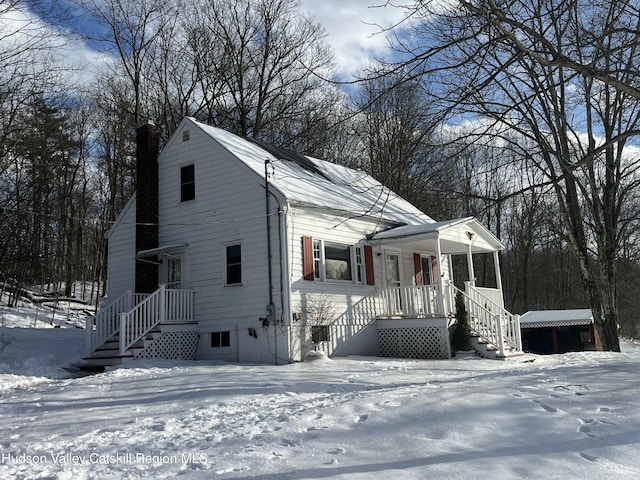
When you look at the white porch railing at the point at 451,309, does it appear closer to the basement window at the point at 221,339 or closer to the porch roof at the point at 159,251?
the basement window at the point at 221,339

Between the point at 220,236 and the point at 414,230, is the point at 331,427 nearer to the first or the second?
the point at 220,236

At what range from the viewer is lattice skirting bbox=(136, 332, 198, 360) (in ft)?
47.7

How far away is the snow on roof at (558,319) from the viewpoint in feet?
86.1

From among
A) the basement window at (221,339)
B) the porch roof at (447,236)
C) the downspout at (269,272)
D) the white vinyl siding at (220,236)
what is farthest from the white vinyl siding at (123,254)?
the porch roof at (447,236)

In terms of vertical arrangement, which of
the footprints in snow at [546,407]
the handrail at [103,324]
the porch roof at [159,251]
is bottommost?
the footprints in snow at [546,407]

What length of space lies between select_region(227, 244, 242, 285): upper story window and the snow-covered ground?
5064 mm

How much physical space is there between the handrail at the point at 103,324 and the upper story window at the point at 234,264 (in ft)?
10.1

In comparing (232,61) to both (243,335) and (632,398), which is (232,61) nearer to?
(243,335)

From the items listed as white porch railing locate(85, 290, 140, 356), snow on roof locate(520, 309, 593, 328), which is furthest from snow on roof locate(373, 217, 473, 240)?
snow on roof locate(520, 309, 593, 328)

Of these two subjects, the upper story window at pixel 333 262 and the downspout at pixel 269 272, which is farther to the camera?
the upper story window at pixel 333 262

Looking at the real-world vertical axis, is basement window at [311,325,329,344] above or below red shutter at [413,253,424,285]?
below

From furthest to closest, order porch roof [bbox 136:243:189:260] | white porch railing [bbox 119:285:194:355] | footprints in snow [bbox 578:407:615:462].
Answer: porch roof [bbox 136:243:189:260], white porch railing [bbox 119:285:194:355], footprints in snow [bbox 578:407:615:462]

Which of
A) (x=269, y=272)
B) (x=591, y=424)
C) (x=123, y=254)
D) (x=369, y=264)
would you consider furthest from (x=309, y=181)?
(x=591, y=424)

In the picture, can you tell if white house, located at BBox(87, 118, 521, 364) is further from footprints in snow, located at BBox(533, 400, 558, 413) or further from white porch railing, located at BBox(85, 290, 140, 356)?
footprints in snow, located at BBox(533, 400, 558, 413)
